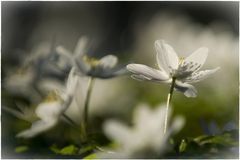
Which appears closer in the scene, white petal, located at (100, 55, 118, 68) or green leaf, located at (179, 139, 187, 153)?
green leaf, located at (179, 139, 187, 153)

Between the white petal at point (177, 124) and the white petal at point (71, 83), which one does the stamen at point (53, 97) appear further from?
the white petal at point (177, 124)

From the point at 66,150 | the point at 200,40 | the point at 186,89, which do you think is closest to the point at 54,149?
the point at 66,150

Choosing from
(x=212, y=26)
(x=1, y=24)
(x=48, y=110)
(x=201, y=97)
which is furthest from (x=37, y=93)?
(x=212, y=26)

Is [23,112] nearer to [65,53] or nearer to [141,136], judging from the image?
[65,53]

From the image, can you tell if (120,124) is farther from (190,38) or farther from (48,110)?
(190,38)

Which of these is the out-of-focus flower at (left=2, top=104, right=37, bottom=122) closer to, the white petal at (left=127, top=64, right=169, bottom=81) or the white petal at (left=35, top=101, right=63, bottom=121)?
the white petal at (left=35, top=101, right=63, bottom=121)

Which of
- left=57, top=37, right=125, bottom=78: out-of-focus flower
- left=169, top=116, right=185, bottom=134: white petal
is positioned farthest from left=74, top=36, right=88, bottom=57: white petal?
left=169, top=116, right=185, bottom=134: white petal
